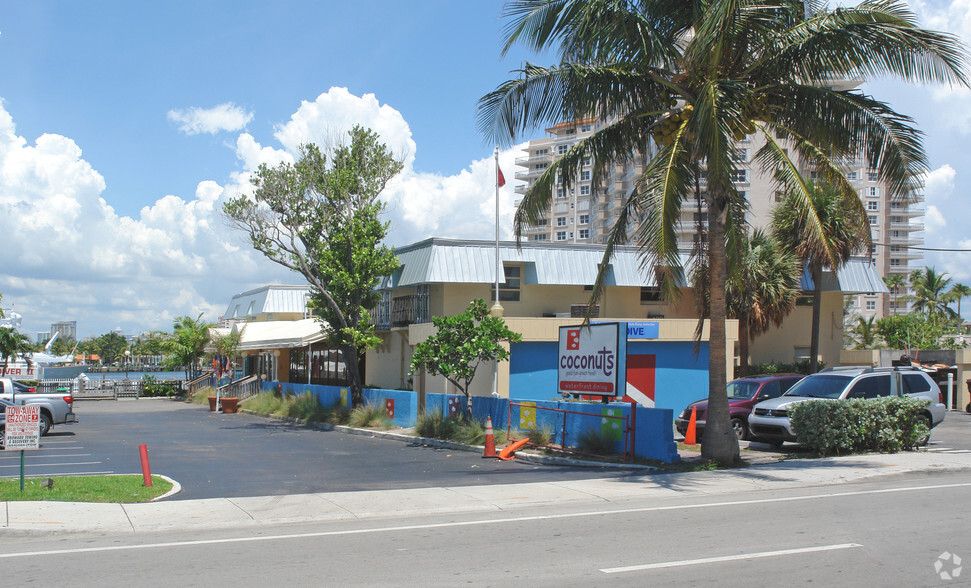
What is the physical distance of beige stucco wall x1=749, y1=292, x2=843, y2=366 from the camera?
3456cm

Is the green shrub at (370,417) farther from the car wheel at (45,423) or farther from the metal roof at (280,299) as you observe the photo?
the metal roof at (280,299)

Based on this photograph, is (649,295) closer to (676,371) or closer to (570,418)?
(676,371)

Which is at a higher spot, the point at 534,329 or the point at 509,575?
the point at 534,329

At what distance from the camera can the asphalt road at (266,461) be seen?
13834 mm

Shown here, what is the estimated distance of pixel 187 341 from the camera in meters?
48.0

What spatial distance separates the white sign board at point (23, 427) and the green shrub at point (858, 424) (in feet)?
46.6

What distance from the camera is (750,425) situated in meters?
18.5

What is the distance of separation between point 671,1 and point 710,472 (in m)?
8.55

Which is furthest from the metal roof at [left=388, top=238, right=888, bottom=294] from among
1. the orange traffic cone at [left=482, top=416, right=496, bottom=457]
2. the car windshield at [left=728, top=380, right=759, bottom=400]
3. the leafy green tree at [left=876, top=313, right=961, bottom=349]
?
the leafy green tree at [left=876, top=313, right=961, bottom=349]

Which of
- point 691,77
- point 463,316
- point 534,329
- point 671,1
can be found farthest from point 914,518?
point 534,329

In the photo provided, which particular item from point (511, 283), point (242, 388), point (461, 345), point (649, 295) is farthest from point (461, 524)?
point (242, 388)

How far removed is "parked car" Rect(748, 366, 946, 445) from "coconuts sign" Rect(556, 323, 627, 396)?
3.64 meters

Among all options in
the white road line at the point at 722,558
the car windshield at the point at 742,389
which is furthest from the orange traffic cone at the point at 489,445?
the white road line at the point at 722,558

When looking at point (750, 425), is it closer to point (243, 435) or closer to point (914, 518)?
point (914, 518)
